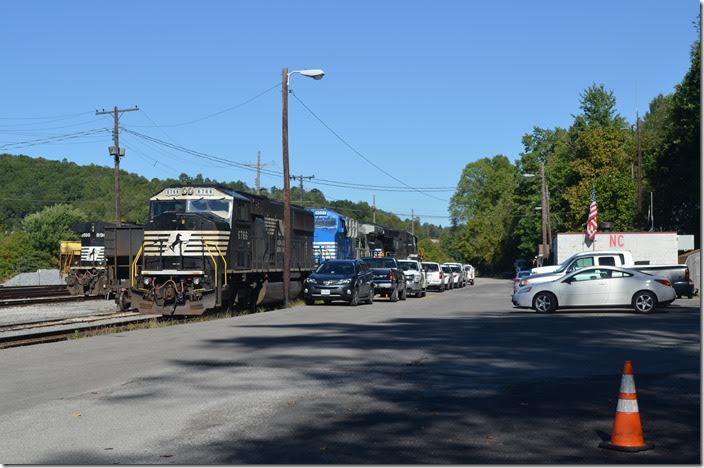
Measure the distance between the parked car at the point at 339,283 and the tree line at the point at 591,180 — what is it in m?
32.6

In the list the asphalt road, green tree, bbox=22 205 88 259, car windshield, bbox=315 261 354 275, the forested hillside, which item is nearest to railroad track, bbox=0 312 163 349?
the asphalt road

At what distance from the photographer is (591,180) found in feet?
265

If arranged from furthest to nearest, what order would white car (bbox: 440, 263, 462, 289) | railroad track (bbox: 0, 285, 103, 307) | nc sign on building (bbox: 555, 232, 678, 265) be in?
white car (bbox: 440, 263, 462, 289) → nc sign on building (bbox: 555, 232, 678, 265) → railroad track (bbox: 0, 285, 103, 307)

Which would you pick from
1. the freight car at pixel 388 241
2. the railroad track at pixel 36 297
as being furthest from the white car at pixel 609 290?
the freight car at pixel 388 241

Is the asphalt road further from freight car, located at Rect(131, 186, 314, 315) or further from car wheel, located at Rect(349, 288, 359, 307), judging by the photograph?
car wheel, located at Rect(349, 288, 359, 307)

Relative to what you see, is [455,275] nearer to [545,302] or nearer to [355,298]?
[355,298]

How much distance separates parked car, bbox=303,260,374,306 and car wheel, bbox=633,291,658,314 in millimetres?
10576

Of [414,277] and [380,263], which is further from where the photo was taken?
[414,277]

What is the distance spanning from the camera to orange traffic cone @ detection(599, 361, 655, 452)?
27.0ft

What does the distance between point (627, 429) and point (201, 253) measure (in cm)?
2006

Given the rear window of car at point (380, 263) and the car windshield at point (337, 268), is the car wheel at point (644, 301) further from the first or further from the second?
the rear window of car at point (380, 263)

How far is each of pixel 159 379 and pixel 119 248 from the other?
2064 centimetres

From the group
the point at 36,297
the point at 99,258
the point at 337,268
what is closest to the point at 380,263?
the point at 337,268

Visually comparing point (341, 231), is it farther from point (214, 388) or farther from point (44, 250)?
point (44, 250)
